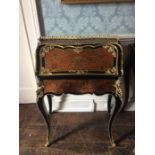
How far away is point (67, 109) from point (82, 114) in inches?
5.9

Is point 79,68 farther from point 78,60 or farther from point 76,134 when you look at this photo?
point 76,134

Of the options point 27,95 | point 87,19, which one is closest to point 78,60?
point 87,19

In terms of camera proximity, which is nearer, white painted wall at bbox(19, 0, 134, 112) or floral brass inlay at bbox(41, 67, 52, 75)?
floral brass inlay at bbox(41, 67, 52, 75)

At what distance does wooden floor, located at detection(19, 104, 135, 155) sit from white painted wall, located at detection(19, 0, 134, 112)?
0.08 m

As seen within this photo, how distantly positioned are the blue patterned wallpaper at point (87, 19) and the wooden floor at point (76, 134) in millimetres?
775

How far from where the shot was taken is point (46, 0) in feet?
6.02

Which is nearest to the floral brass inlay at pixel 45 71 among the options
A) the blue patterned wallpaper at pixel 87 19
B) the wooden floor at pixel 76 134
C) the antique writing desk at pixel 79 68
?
the antique writing desk at pixel 79 68

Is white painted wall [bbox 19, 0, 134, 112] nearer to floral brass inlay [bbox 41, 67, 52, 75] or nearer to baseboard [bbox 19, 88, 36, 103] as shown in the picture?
baseboard [bbox 19, 88, 36, 103]

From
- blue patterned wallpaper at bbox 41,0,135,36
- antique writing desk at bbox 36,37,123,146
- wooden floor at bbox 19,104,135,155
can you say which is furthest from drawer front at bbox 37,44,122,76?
wooden floor at bbox 19,104,135,155

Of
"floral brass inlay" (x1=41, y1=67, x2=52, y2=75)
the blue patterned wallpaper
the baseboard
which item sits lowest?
the baseboard

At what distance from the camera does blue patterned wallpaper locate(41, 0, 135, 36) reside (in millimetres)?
1844

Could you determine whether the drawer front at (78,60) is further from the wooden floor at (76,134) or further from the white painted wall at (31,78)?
the wooden floor at (76,134)

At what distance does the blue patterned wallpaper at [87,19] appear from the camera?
1844mm
